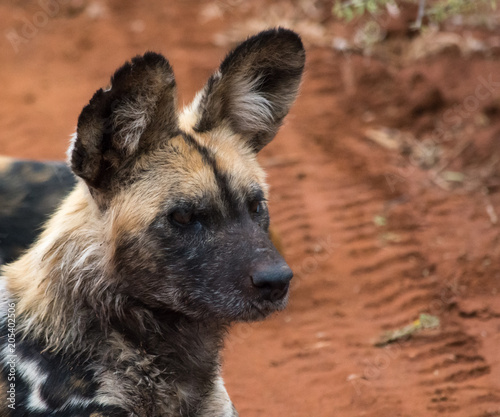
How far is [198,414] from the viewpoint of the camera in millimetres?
2869

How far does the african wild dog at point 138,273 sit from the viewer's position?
2.61 m

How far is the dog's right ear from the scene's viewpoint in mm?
2453

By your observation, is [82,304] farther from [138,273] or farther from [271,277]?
[271,277]

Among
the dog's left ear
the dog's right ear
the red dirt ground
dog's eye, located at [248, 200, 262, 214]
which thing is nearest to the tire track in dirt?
the red dirt ground

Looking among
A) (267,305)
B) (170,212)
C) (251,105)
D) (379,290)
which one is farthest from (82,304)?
(379,290)

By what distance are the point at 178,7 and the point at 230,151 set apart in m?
6.46

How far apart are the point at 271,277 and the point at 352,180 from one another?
3.46 m

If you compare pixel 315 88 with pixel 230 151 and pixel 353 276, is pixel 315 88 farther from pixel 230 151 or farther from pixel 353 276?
pixel 230 151

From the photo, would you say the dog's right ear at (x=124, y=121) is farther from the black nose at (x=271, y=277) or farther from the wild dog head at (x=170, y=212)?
the black nose at (x=271, y=277)

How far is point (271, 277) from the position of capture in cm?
256

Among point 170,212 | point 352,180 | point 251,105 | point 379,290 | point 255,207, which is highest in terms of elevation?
point 251,105

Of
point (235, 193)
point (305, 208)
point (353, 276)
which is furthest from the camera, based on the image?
point (305, 208)

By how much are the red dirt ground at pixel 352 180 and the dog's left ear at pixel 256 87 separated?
1553 millimetres

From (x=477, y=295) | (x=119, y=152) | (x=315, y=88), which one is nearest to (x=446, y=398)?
(x=477, y=295)
